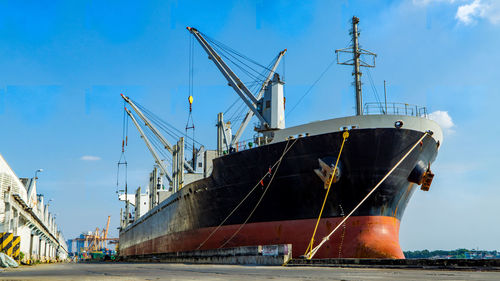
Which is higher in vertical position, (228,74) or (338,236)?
(228,74)

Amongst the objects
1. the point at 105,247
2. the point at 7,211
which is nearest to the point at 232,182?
the point at 7,211

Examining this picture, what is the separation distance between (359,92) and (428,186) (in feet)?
19.0

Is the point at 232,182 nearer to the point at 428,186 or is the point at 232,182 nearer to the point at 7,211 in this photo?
the point at 428,186

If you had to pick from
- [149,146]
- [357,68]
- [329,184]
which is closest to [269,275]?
[329,184]

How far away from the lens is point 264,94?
2478 cm

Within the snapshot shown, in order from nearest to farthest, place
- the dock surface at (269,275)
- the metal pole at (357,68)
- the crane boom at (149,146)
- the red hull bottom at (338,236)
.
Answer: the dock surface at (269,275) < the red hull bottom at (338,236) < the metal pole at (357,68) < the crane boom at (149,146)

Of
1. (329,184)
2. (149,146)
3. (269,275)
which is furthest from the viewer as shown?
(149,146)

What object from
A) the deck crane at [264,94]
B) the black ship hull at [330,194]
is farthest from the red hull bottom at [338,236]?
the deck crane at [264,94]

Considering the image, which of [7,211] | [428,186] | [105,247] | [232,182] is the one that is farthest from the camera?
[105,247]

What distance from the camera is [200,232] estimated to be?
2378 centimetres

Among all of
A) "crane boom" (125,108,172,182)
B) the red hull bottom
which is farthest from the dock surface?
"crane boom" (125,108,172,182)

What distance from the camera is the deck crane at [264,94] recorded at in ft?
77.2

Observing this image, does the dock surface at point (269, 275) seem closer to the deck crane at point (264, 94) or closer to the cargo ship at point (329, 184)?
the cargo ship at point (329, 184)

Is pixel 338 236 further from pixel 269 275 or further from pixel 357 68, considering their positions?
pixel 269 275
